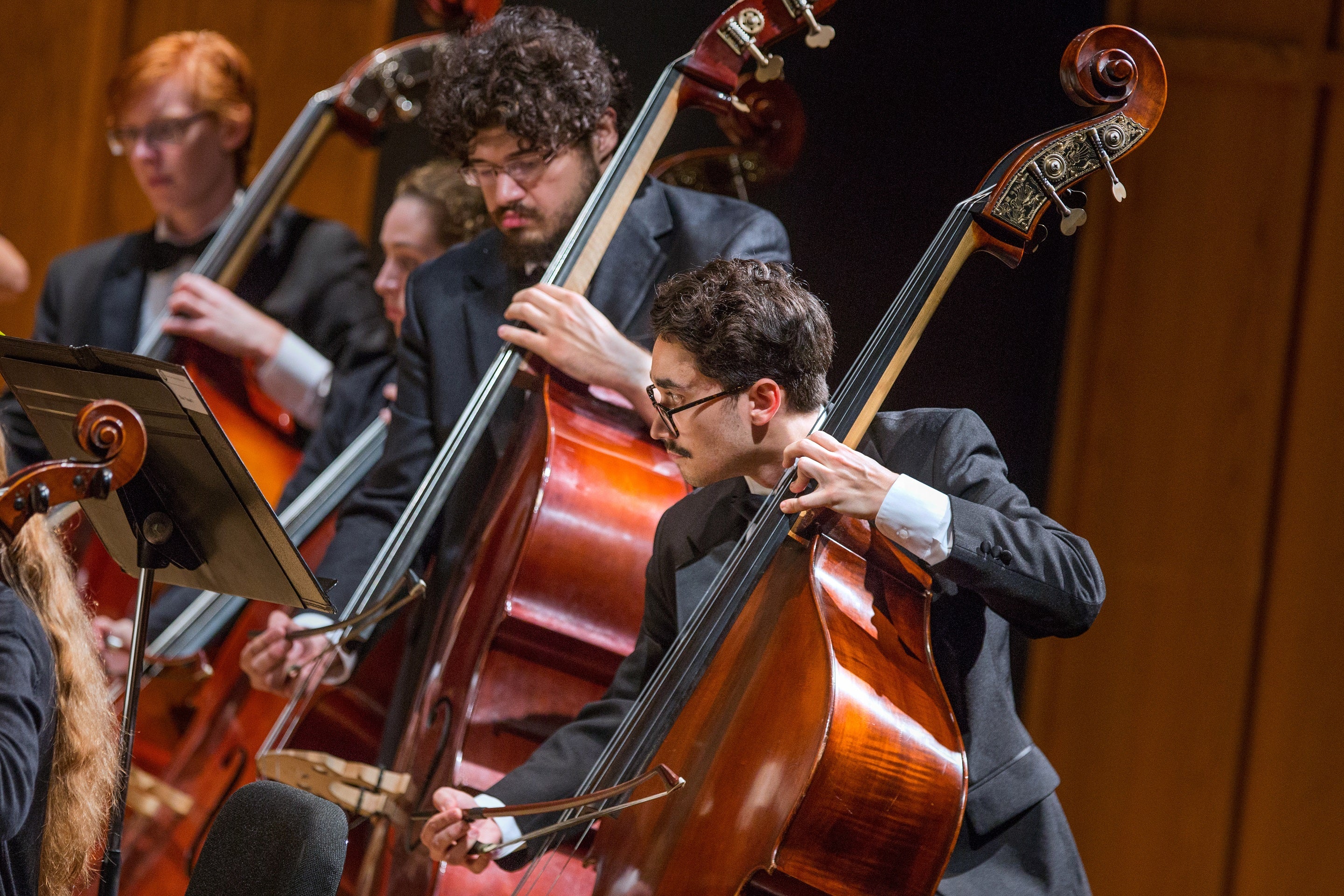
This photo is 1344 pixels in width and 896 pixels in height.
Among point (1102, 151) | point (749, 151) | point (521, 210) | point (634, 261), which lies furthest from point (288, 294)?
point (1102, 151)

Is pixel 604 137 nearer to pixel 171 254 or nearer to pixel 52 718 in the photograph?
pixel 52 718

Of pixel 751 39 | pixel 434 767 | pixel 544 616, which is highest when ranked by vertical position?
pixel 751 39

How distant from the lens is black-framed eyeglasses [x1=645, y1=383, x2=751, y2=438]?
1567 millimetres

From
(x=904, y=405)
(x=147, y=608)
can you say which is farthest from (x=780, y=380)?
(x=147, y=608)

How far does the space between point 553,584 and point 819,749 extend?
62 cm

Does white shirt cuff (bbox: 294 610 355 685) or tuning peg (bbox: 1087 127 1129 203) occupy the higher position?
tuning peg (bbox: 1087 127 1129 203)

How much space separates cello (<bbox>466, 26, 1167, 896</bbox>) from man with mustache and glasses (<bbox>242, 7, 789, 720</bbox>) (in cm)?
41

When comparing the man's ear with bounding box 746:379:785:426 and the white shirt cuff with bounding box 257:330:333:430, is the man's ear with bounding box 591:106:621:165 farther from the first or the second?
the white shirt cuff with bounding box 257:330:333:430

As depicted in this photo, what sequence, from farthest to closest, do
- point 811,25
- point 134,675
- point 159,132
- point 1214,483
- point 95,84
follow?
point 95,84 < point 159,132 < point 1214,483 < point 811,25 < point 134,675

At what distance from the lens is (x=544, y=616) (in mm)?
1802

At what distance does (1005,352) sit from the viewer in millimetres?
1666

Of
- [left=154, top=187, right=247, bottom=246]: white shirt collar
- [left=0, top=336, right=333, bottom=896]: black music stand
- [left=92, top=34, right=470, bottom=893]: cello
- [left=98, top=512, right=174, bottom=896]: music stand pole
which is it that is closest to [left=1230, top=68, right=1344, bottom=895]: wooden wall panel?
[left=92, top=34, right=470, bottom=893]: cello

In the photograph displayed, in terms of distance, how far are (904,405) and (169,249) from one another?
2.08 metres

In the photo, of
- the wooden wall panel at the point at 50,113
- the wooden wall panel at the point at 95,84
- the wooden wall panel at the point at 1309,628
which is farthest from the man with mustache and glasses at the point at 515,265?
the wooden wall panel at the point at 50,113
